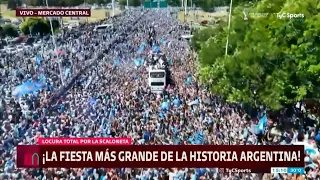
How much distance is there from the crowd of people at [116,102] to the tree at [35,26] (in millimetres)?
124

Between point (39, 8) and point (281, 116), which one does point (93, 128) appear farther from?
point (281, 116)

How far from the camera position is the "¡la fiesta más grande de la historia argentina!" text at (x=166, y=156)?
22.2ft

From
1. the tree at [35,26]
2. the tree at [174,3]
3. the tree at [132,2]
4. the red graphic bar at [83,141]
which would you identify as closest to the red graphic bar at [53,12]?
the tree at [35,26]

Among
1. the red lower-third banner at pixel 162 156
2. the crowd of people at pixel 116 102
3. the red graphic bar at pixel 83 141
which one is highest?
the crowd of people at pixel 116 102

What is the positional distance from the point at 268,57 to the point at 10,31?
2.43 metres

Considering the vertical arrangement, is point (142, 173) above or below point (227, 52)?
below

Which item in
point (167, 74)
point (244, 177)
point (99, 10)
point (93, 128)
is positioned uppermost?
point (99, 10)

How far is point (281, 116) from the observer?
22.7ft

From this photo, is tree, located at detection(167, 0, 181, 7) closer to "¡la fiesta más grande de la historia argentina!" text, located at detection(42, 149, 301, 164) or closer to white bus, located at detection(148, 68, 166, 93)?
white bus, located at detection(148, 68, 166, 93)

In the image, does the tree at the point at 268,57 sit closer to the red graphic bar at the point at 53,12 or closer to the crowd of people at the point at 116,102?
the crowd of people at the point at 116,102

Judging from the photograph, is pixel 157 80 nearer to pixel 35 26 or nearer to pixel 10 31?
pixel 35 26

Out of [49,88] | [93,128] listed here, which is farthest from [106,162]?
[49,88]

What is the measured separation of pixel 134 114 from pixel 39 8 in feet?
4.35

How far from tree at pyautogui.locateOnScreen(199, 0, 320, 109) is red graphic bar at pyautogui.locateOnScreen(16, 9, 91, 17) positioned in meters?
1.19
